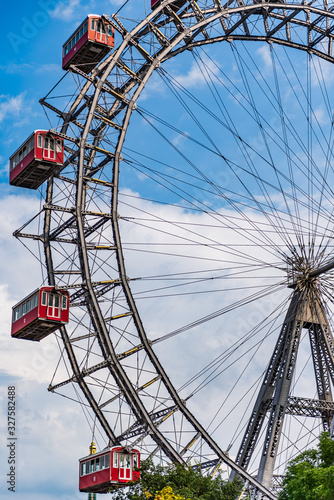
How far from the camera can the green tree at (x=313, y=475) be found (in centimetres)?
3525

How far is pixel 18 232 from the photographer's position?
150 ft

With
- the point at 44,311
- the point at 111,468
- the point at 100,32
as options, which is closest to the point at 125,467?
the point at 111,468

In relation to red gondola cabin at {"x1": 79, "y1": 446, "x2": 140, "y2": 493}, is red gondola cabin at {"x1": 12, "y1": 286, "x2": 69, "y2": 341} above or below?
above

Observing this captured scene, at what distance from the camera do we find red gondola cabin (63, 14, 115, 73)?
44.5 metres

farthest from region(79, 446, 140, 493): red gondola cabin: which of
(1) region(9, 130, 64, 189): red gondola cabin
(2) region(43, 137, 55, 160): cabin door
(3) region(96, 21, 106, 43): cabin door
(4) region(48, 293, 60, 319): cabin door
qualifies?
(3) region(96, 21, 106, 43): cabin door

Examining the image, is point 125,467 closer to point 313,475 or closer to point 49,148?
point 313,475

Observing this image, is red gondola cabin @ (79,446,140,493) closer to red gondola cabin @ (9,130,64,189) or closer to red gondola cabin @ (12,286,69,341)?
red gondola cabin @ (12,286,69,341)

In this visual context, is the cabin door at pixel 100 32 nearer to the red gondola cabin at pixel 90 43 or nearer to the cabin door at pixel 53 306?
the red gondola cabin at pixel 90 43

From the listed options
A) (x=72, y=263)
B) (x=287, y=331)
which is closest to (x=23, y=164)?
(x=72, y=263)

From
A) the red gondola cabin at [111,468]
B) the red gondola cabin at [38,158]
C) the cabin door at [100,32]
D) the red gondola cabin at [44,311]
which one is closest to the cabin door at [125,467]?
the red gondola cabin at [111,468]

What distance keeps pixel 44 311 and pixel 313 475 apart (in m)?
13.5

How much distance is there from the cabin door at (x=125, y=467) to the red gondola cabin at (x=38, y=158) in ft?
43.4

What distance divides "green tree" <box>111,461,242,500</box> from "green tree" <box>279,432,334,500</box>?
2.80 meters

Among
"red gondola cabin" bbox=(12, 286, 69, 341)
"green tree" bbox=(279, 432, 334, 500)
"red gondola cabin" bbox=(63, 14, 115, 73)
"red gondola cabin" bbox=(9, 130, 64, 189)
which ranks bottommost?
"green tree" bbox=(279, 432, 334, 500)
